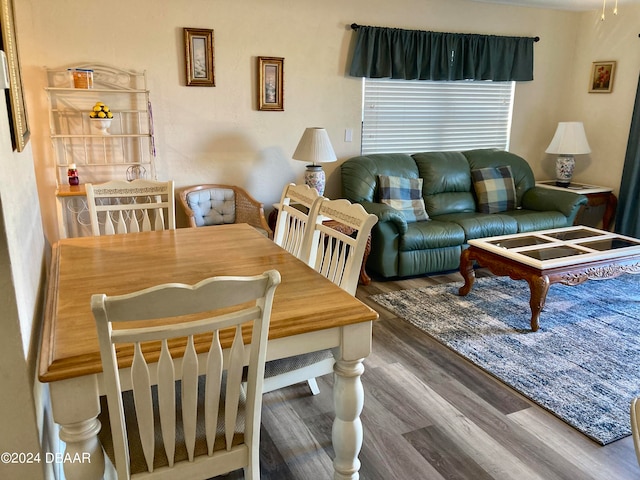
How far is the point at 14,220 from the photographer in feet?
4.32

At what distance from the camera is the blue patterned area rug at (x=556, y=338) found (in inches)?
95.7

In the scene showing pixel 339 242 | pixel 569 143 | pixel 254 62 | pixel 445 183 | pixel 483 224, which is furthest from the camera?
pixel 569 143

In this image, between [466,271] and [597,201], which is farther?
[597,201]

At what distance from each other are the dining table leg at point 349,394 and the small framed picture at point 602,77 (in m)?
4.99

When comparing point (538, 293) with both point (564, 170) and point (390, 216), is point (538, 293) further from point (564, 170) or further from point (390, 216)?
point (564, 170)

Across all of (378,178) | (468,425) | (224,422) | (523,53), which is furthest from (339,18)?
(224,422)

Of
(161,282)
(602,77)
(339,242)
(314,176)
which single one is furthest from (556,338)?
(602,77)

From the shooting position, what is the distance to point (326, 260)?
2188 millimetres

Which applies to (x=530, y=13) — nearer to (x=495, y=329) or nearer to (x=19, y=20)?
(x=495, y=329)

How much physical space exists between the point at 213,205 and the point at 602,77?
14.2ft

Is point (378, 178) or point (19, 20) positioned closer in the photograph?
point (19, 20)

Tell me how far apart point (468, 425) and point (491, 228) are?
241cm

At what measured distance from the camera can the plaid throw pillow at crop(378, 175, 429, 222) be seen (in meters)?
4.37

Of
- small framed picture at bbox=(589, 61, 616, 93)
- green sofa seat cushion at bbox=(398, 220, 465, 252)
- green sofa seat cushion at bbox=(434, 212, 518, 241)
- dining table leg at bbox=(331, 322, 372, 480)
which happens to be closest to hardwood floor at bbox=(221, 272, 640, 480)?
dining table leg at bbox=(331, 322, 372, 480)
